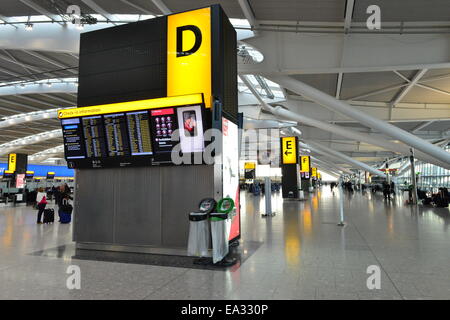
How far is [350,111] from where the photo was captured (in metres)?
Result: 16.5

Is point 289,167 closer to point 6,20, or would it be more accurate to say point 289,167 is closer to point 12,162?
point 6,20

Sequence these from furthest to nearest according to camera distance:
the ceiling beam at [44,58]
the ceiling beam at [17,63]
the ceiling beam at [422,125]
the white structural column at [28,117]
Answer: the white structural column at [28,117] < the ceiling beam at [422,125] < the ceiling beam at [17,63] < the ceiling beam at [44,58]

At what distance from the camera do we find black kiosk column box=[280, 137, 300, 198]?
85.5 ft

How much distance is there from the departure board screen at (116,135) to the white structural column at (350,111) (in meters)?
8.86

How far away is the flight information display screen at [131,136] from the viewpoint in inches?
255

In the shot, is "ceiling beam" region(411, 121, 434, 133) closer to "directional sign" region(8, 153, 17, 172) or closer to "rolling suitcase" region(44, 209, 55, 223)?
"rolling suitcase" region(44, 209, 55, 223)

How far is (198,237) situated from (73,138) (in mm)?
4196

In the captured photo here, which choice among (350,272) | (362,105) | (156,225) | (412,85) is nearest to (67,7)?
(156,225)

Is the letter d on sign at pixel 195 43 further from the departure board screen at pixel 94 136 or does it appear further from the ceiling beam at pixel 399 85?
the ceiling beam at pixel 399 85

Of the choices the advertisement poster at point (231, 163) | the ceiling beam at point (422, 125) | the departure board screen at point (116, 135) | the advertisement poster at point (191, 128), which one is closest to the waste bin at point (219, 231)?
the advertisement poster at point (231, 163)

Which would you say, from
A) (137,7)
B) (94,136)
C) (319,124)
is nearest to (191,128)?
(94,136)

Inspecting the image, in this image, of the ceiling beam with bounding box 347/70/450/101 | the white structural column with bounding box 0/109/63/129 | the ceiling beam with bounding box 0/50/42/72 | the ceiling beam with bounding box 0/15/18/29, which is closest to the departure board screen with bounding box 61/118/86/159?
the ceiling beam with bounding box 0/15/18/29

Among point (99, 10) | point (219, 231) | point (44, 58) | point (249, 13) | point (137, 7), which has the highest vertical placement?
point (44, 58)

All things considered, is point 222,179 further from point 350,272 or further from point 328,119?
point 328,119
